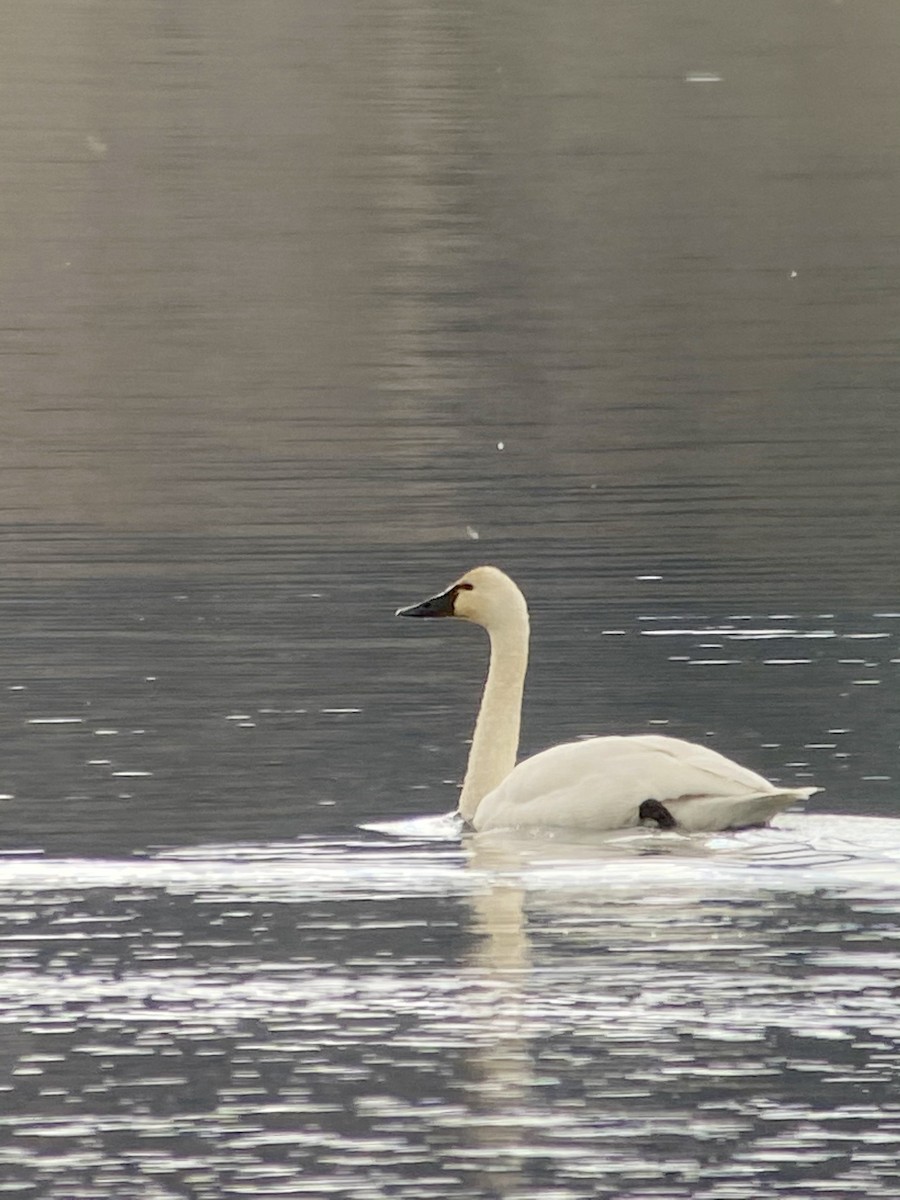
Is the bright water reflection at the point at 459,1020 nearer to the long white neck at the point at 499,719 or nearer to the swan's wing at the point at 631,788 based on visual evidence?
the swan's wing at the point at 631,788

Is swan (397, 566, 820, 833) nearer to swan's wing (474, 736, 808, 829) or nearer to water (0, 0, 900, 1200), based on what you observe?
swan's wing (474, 736, 808, 829)

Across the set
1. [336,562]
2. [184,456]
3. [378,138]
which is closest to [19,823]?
[336,562]

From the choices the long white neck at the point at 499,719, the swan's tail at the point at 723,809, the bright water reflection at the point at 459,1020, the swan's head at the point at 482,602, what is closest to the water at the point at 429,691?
the bright water reflection at the point at 459,1020

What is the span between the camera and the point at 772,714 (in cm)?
1577

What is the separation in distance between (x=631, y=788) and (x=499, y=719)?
168 centimetres

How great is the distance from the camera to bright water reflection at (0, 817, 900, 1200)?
28.8 ft

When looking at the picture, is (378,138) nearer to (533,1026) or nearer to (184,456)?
(184,456)

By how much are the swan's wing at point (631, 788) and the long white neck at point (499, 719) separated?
2.02ft

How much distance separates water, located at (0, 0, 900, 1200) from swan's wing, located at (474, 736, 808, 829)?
182mm

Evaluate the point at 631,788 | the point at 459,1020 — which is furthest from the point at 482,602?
the point at 459,1020

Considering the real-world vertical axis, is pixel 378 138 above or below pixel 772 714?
above

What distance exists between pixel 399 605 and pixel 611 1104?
35.0 ft

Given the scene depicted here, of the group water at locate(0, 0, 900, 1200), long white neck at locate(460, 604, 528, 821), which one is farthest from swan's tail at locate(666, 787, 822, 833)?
long white neck at locate(460, 604, 528, 821)

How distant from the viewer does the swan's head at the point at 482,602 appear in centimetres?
1473
